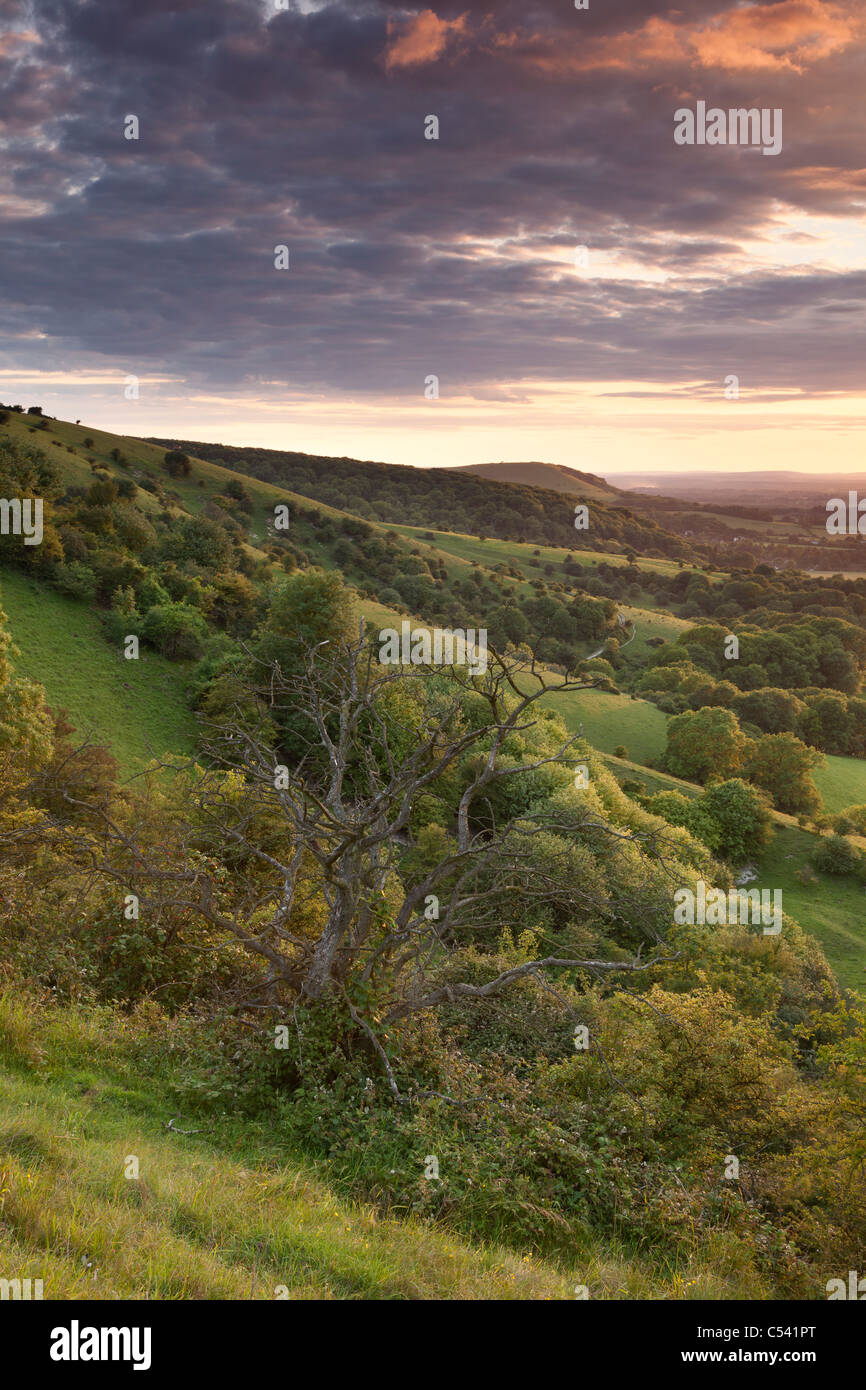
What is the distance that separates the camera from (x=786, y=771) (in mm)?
72062

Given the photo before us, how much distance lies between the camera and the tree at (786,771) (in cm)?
7138

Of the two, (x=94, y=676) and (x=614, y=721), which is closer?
(x=94, y=676)

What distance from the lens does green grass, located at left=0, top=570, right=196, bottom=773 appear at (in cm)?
3991

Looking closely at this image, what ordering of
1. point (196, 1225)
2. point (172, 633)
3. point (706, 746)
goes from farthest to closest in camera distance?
point (706, 746), point (172, 633), point (196, 1225)

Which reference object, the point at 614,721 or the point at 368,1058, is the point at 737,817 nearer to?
the point at 614,721

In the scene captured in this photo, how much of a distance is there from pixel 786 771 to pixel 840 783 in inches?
423

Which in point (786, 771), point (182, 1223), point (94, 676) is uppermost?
point (94, 676)

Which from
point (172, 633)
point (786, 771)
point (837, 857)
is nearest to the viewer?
point (172, 633)

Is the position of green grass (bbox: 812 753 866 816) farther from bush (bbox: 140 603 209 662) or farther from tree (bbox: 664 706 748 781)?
bush (bbox: 140 603 209 662)

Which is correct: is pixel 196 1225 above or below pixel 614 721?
above

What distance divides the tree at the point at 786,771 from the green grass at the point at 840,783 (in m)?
3.46

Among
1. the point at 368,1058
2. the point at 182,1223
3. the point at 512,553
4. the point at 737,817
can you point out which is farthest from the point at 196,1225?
the point at 512,553

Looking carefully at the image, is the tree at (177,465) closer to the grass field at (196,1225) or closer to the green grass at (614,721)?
the green grass at (614,721)
